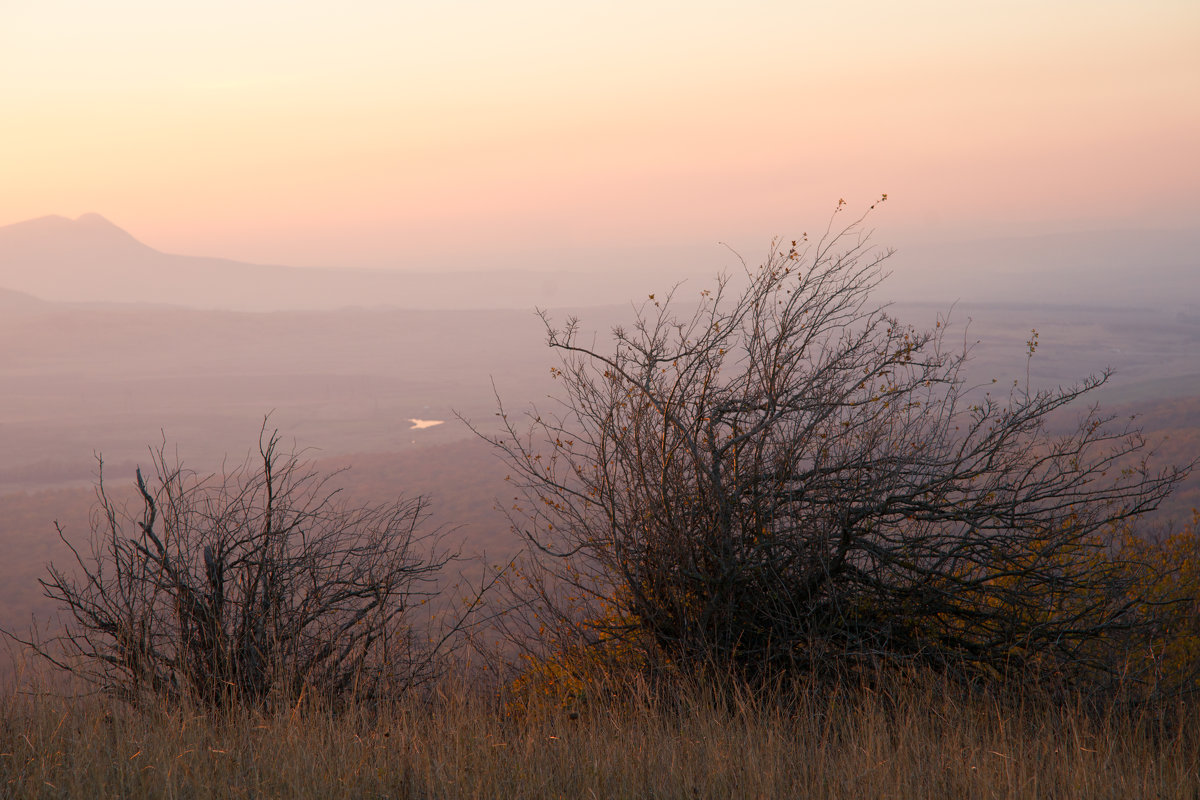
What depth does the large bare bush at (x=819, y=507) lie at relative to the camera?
5789 millimetres

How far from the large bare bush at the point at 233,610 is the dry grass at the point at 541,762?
917 mm

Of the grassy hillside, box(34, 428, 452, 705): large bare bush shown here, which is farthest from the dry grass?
box(34, 428, 452, 705): large bare bush

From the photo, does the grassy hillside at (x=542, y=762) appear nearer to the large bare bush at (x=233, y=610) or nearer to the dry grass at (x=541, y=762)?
the dry grass at (x=541, y=762)

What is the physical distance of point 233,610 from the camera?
6.04m

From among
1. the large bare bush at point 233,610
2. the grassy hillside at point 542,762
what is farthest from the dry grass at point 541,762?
the large bare bush at point 233,610

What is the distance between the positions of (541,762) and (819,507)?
315 cm

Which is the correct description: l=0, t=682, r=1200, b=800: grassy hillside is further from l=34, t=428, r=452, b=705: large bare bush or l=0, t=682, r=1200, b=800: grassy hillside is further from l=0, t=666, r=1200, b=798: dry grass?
l=34, t=428, r=452, b=705: large bare bush

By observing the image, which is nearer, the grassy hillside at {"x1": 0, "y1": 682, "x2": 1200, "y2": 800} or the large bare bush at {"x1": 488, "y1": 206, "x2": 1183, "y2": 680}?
the grassy hillside at {"x1": 0, "y1": 682, "x2": 1200, "y2": 800}

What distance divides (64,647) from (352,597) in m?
1.95

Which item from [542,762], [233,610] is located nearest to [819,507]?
[542,762]

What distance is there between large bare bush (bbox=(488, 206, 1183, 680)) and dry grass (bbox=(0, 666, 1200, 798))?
1.33 m

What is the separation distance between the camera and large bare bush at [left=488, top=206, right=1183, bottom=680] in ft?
19.0

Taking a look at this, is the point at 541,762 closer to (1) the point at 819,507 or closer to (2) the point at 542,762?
(2) the point at 542,762

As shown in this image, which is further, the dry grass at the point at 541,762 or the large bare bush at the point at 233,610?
the large bare bush at the point at 233,610
